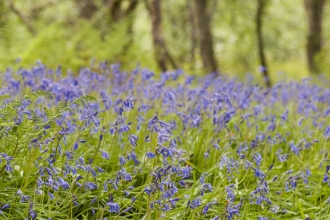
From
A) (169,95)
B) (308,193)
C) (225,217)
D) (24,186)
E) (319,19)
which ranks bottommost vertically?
(308,193)

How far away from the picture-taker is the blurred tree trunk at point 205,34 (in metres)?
9.80

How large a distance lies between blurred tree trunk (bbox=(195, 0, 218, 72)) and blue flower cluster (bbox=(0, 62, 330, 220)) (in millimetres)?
5829

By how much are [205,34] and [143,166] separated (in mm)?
7357

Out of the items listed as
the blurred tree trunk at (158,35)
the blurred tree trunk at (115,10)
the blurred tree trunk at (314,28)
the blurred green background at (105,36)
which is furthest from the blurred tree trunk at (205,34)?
the blurred tree trunk at (314,28)

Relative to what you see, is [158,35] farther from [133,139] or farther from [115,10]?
[133,139]

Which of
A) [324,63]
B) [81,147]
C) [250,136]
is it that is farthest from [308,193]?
[324,63]

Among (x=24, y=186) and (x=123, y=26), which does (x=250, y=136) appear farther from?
(x=123, y=26)

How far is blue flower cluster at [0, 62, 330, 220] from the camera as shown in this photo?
2.39 m

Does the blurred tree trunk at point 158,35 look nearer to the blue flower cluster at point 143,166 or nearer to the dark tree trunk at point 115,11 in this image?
the dark tree trunk at point 115,11

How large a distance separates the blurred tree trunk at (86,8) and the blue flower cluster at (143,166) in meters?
6.21

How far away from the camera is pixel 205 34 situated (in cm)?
991

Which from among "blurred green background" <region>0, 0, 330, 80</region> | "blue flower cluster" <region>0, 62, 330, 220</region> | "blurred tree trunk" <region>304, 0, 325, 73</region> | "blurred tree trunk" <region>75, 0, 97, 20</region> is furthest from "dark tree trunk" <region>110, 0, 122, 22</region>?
"blue flower cluster" <region>0, 62, 330, 220</region>

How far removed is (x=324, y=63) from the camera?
10141mm

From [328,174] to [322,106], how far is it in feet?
7.58
